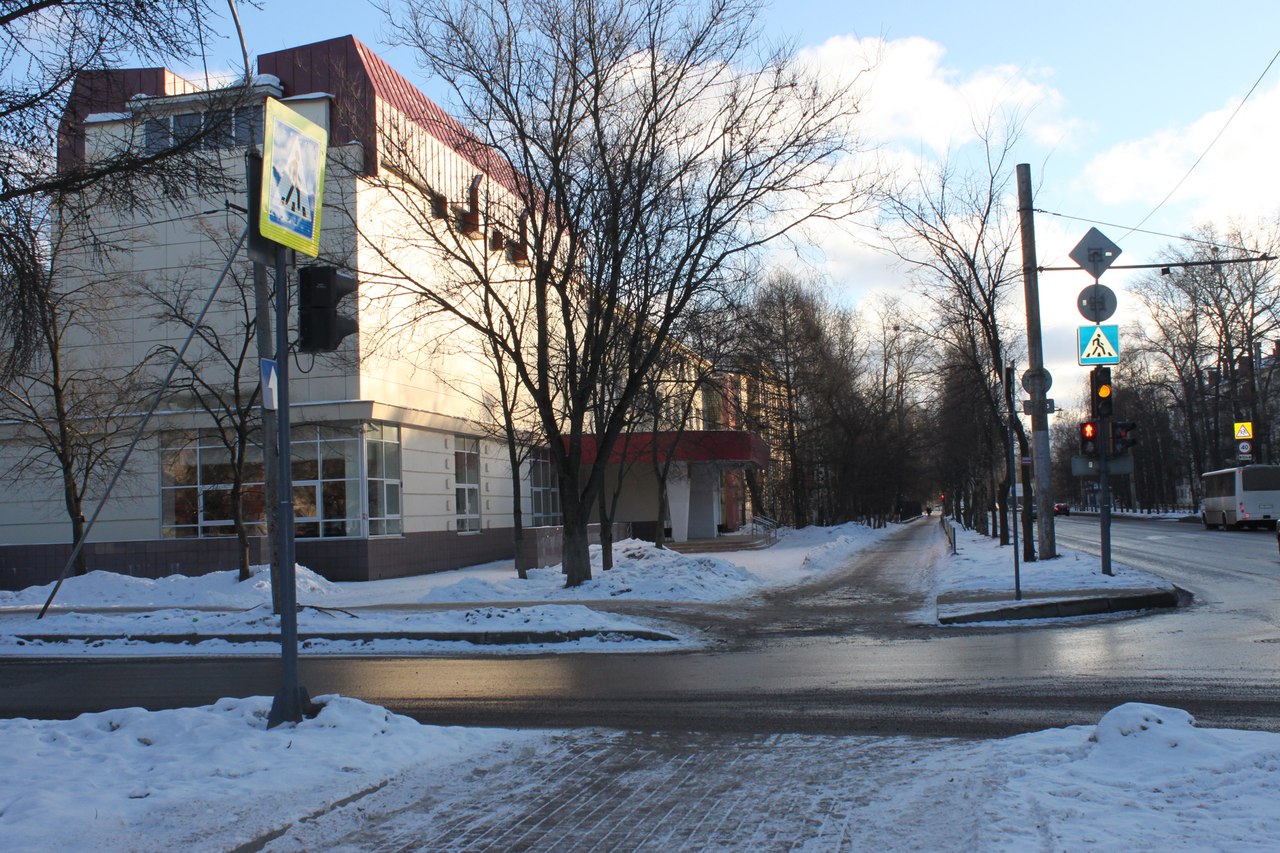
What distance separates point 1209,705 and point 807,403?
164ft

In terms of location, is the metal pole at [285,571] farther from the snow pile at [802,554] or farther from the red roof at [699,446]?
the red roof at [699,446]

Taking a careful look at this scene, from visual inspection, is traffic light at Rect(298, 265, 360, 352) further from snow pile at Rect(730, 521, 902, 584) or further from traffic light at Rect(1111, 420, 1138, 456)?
snow pile at Rect(730, 521, 902, 584)

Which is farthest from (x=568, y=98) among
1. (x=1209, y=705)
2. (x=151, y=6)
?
(x=1209, y=705)

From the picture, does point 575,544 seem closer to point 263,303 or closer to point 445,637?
point 445,637

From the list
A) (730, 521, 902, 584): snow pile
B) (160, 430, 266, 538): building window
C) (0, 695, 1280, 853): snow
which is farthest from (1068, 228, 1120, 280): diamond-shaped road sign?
(160, 430, 266, 538): building window

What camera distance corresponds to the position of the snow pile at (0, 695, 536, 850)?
4895mm

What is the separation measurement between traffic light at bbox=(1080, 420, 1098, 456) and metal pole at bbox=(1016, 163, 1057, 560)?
4.06 feet

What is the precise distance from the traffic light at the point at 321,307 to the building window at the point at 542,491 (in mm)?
32413

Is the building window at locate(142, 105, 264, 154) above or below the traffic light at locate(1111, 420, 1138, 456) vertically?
above

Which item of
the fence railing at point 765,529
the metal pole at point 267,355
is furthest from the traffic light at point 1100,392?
the fence railing at point 765,529

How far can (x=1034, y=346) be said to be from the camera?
20.9 meters

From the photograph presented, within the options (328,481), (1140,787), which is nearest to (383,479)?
(328,481)

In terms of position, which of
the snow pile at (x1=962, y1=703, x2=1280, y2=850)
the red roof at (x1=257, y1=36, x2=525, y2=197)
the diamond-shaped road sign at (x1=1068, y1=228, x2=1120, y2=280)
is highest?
the red roof at (x1=257, y1=36, x2=525, y2=197)

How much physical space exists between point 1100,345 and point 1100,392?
3.43 feet
